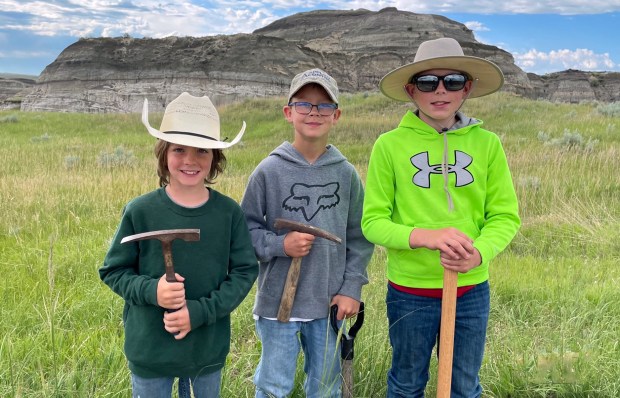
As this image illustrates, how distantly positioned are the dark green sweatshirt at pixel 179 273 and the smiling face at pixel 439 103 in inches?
40.0

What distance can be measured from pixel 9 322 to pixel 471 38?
78.4m

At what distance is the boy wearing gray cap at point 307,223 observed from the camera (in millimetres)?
2400

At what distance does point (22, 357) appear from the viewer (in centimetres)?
299

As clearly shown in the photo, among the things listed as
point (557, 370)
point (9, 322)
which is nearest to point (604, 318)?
point (557, 370)

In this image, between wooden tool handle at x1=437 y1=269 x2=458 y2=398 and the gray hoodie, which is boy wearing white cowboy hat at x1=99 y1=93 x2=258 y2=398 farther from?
wooden tool handle at x1=437 y1=269 x2=458 y2=398

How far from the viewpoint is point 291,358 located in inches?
96.0

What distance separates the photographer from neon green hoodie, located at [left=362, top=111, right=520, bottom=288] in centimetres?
228

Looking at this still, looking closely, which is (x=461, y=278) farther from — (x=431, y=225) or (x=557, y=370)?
(x=557, y=370)

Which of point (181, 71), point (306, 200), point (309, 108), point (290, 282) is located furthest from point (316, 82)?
point (181, 71)

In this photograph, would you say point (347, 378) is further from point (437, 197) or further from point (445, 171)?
point (445, 171)

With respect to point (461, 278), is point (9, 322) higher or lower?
lower

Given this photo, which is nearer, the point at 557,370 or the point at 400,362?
the point at 400,362

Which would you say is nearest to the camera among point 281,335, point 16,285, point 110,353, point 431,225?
point 431,225

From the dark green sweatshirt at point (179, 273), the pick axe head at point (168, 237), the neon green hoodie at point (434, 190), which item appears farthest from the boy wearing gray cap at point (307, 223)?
the pick axe head at point (168, 237)
